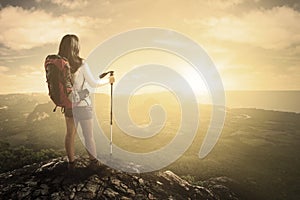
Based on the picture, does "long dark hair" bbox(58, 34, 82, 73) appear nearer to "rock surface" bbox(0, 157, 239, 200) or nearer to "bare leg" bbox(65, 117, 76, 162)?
"bare leg" bbox(65, 117, 76, 162)

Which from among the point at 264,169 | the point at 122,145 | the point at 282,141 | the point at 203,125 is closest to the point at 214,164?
the point at 264,169

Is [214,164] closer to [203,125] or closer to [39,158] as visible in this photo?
[39,158]

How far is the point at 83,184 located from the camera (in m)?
7.43

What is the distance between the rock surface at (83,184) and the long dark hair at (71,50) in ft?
10.3

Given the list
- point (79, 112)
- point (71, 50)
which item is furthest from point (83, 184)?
point (71, 50)

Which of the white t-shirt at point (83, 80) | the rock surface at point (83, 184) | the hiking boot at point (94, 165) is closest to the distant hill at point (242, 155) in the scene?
the rock surface at point (83, 184)

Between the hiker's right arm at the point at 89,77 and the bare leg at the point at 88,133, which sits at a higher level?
the hiker's right arm at the point at 89,77

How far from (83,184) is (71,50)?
370cm

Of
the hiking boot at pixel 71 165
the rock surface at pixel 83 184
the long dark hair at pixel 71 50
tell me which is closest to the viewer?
the long dark hair at pixel 71 50

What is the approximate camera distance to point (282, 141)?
123 metres

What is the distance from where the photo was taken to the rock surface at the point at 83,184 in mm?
7276

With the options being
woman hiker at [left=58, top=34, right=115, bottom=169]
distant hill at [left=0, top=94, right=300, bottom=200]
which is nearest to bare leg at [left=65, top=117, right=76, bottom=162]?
woman hiker at [left=58, top=34, right=115, bottom=169]

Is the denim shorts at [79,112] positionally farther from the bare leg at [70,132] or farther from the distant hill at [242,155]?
the distant hill at [242,155]

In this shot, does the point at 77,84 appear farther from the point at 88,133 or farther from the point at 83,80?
the point at 88,133
